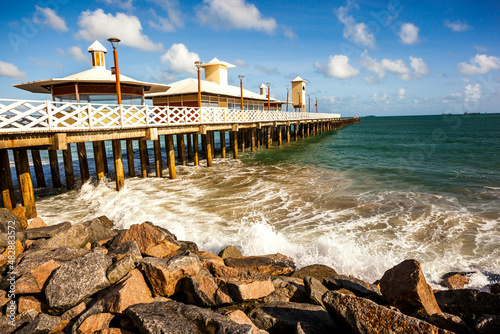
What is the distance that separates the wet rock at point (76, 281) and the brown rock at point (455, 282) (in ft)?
20.7

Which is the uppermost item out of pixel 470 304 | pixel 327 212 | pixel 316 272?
pixel 470 304

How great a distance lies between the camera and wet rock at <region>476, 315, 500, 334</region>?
345cm

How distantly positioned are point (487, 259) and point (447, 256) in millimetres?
886

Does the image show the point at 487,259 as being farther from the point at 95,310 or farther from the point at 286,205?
the point at 95,310

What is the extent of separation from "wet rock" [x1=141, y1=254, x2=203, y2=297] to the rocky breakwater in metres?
0.02

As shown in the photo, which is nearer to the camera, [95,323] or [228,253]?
[95,323]

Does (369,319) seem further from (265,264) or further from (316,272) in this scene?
(265,264)

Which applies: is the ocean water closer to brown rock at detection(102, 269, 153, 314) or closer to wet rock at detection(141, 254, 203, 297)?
wet rock at detection(141, 254, 203, 297)

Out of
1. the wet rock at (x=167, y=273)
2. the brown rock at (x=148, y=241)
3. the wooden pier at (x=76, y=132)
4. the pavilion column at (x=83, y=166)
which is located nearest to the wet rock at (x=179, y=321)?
the wet rock at (x=167, y=273)

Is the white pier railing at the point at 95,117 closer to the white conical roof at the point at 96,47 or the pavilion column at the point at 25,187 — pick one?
the pavilion column at the point at 25,187

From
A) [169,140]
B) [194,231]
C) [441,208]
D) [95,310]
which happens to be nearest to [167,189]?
[169,140]

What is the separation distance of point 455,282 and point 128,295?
613cm

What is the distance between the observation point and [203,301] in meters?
4.19

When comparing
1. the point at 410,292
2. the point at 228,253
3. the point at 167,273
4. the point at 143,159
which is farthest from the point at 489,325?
the point at 143,159
